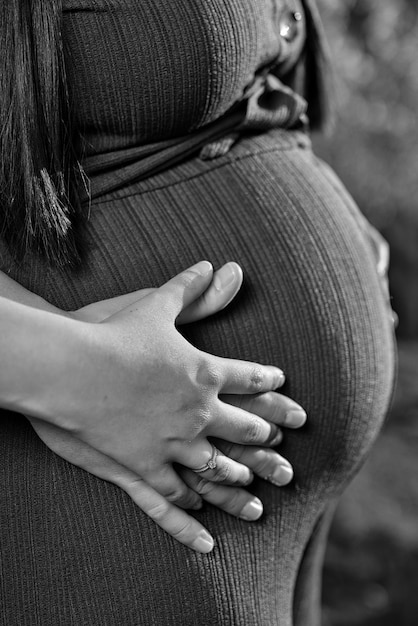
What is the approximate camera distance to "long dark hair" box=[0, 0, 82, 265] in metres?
0.67

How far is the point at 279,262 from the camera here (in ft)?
2.54

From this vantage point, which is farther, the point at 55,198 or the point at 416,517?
the point at 416,517

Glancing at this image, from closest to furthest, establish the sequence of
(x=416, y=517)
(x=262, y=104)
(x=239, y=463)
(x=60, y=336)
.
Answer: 1. (x=60, y=336)
2. (x=239, y=463)
3. (x=262, y=104)
4. (x=416, y=517)

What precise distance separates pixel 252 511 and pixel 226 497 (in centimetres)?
3

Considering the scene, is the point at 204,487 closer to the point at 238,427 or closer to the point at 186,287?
the point at 238,427

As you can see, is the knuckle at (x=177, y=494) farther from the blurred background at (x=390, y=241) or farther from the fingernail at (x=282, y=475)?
the blurred background at (x=390, y=241)

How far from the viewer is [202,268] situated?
2.31ft

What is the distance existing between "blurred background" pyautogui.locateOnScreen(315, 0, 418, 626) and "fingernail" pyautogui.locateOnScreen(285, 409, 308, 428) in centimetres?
174

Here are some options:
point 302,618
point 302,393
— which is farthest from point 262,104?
point 302,618

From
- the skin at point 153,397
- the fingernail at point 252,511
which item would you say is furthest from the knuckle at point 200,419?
the fingernail at point 252,511

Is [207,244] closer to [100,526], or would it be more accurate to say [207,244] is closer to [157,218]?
[157,218]

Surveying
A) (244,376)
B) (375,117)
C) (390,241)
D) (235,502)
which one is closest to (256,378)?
(244,376)

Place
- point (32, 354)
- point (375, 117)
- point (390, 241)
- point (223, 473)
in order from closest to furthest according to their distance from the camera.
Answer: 1. point (32, 354)
2. point (223, 473)
3. point (375, 117)
4. point (390, 241)

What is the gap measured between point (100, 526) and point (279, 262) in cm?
31
